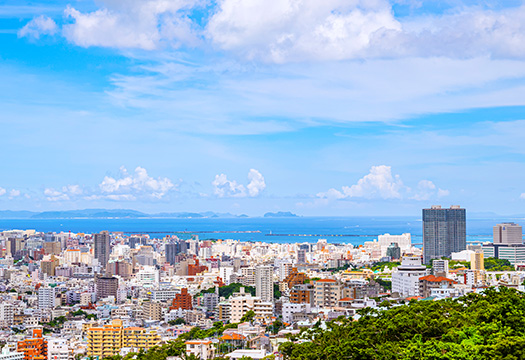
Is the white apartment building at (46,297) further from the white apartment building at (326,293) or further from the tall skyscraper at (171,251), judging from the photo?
the tall skyscraper at (171,251)

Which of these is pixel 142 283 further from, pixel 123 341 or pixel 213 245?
pixel 213 245

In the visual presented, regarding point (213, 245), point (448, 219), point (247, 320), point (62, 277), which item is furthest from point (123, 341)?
point (213, 245)

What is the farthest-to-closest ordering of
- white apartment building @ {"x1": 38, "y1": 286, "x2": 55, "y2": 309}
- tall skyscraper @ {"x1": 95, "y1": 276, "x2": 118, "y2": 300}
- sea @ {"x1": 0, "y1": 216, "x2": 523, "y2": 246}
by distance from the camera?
sea @ {"x1": 0, "y1": 216, "x2": 523, "y2": 246} → tall skyscraper @ {"x1": 95, "y1": 276, "x2": 118, "y2": 300} → white apartment building @ {"x1": 38, "y1": 286, "x2": 55, "y2": 309}

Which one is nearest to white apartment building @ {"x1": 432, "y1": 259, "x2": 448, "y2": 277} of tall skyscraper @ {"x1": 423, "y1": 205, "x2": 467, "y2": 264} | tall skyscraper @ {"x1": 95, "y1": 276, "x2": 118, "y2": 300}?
tall skyscraper @ {"x1": 423, "y1": 205, "x2": 467, "y2": 264}

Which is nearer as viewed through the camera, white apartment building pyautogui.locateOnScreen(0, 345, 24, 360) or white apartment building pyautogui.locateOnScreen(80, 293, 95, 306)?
white apartment building pyautogui.locateOnScreen(0, 345, 24, 360)

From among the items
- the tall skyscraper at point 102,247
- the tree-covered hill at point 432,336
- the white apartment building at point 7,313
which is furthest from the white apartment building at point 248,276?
the tree-covered hill at point 432,336

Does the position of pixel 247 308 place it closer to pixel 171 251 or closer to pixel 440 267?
pixel 440 267

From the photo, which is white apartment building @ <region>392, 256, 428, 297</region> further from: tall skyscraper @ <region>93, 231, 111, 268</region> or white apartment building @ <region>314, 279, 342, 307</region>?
tall skyscraper @ <region>93, 231, 111, 268</region>
